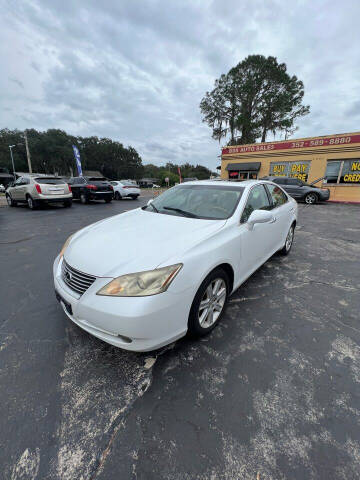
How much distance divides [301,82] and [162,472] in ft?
122

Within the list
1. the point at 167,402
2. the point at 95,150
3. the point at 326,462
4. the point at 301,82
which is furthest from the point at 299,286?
the point at 95,150

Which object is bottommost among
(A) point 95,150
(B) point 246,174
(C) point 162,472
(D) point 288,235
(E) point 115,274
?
(C) point 162,472

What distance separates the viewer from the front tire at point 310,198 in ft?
44.0

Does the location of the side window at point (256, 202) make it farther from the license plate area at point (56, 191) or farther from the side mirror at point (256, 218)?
the license plate area at point (56, 191)

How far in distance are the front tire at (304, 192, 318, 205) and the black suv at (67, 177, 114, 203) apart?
40.7 feet

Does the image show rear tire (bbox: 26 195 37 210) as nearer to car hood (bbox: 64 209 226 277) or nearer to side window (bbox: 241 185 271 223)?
car hood (bbox: 64 209 226 277)

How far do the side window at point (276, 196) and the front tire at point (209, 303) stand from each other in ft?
6.42

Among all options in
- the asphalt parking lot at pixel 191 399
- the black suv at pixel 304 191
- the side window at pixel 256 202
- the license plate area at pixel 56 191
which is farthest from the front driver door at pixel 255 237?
the black suv at pixel 304 191

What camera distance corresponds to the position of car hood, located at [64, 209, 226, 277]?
Answer: 5.61 ft

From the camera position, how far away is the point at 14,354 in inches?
75.7

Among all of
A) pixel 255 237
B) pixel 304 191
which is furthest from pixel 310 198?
pixel 255 237

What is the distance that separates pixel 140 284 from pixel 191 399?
0.91 metres

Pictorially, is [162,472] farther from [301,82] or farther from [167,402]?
[301,82]

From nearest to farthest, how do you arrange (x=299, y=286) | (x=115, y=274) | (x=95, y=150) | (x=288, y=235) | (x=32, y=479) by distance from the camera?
1. (x=32, y=479)
2. (x=115, y=274)
3. (x=299, y=286)
4. (x=288, y=235)
5. (x=95, y=150)
